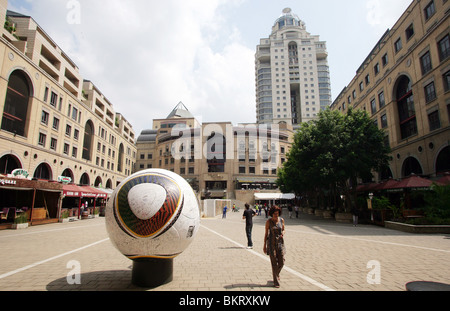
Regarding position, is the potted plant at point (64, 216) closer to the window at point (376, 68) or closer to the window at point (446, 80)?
the window at point (446, 80)

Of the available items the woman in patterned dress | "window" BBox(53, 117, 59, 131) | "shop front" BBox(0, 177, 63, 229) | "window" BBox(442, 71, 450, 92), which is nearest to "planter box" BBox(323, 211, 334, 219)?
"window" BBox(442, 71, 450, 92)

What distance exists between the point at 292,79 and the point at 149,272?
11686cm

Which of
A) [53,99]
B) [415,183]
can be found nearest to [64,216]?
[53,99]

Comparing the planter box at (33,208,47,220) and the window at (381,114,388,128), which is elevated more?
the window at (381,114,388,128)

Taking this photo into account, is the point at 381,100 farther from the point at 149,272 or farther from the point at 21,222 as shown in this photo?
the point at 21,222

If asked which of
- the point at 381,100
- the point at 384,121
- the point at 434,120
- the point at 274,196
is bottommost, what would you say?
the point at 274,196

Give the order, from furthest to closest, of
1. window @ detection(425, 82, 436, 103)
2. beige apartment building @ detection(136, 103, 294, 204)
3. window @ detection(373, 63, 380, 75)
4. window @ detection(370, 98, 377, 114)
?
beige apartment building @ detection(136, 103, 294, 204) < window @ detection(370, 98, 377, 114) < window @ detection(373, 63, 380, 75) < window @ detection(425, 82, 436, 103)

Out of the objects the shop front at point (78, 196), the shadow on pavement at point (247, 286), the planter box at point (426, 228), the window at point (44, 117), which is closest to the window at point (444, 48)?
the planter box at point (426, 228)

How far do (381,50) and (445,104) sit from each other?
591 inches

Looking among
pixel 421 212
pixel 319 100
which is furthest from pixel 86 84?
pixel 319 100

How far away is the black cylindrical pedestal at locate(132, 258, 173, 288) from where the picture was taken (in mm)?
4523

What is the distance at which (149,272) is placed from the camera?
4.52 m

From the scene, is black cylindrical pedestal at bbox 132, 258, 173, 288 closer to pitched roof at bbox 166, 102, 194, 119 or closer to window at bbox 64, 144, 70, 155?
window at bbox 64, 144, 70, 155

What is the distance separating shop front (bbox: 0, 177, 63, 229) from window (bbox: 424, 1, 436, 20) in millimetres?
38095
